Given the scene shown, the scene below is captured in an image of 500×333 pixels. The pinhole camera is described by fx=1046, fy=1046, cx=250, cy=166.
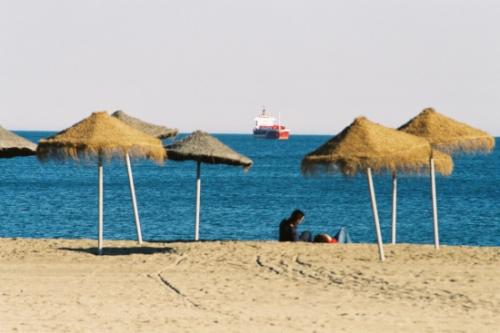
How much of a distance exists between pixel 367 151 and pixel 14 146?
6575mm

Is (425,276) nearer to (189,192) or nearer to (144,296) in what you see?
(144,296)

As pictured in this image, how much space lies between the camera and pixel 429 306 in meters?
12.5

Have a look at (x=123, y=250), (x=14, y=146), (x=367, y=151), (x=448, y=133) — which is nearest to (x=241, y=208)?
(x=14, y=146)

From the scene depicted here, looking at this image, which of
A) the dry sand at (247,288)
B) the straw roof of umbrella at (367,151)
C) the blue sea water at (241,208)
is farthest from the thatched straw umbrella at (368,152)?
the blue sea water at (241,208)

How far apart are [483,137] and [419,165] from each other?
3.86 ft

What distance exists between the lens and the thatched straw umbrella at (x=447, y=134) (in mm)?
17312

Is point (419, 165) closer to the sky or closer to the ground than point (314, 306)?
closer to the sky

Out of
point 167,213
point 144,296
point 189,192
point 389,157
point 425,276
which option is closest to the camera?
point 144,296

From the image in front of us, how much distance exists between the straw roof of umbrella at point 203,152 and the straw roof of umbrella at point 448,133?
122 inches

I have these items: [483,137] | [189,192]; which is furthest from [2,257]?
[189,192]

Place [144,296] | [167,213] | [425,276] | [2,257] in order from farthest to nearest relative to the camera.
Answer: [167,213] → [2,257] → [425,276] → [144,296]

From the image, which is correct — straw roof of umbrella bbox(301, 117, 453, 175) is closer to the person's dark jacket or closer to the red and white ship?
the person's dark jacket

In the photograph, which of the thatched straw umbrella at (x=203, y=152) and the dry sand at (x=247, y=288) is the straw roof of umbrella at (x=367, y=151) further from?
the thatched straw umbrella at (x=203, y=152)

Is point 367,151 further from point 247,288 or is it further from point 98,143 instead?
point 98,143
